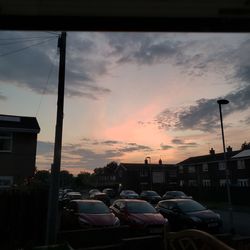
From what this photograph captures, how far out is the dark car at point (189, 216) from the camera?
15.4 meters

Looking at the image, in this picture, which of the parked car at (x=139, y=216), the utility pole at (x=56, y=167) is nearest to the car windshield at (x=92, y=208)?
the parked car at (x=139, y=216)

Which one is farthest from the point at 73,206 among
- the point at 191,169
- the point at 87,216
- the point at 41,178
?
the point at 191,169

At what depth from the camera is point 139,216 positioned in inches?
591

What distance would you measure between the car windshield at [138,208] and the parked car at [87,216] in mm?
1171

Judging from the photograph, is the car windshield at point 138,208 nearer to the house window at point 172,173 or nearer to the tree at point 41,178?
the tree at point 41,178

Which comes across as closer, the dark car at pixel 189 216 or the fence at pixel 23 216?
the fence at pixel 23 216

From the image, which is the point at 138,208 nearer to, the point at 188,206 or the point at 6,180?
the point at 188,206

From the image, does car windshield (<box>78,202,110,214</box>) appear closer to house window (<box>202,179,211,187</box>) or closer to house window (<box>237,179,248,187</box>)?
house window (<box>237,179,248,187</box>)

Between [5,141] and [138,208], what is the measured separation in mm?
13995

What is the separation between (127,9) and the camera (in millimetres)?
2914

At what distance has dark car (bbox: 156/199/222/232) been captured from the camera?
606 inches

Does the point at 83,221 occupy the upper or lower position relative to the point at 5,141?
lower

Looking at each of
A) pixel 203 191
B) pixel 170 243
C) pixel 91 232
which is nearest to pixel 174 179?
pixel 203 191

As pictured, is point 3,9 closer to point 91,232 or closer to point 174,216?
point 91,232
